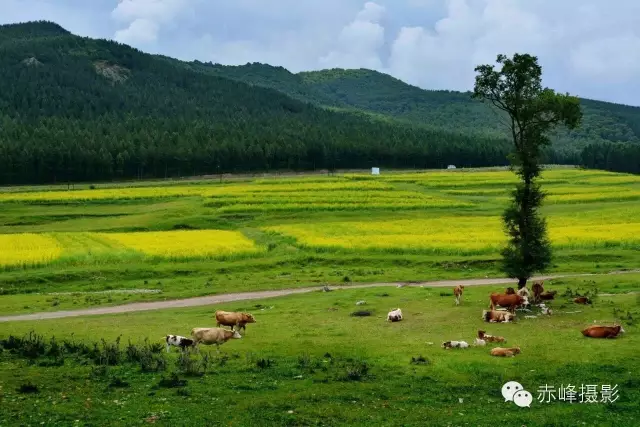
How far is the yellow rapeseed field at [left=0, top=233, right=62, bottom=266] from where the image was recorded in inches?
1785

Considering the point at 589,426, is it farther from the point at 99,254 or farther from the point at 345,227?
the point at 345,227

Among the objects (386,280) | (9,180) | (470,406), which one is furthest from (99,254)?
(9,180)

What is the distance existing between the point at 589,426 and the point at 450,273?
95.1 feet

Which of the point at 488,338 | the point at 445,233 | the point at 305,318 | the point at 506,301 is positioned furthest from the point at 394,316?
the point at 445,233

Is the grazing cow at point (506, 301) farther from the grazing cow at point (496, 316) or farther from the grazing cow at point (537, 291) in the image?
the grazing cow at point (537, 291)

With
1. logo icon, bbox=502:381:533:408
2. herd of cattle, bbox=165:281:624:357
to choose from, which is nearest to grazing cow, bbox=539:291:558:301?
herd of cattle, bbox=165:281:624:357

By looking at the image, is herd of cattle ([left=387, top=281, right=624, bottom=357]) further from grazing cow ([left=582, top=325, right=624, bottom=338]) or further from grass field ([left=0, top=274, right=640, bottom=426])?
grass field ([left=0, top=274, right=640, bottom=426])

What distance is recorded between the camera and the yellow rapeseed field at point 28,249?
45.3 meters

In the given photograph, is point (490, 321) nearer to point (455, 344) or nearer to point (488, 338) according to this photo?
point (488, 338)

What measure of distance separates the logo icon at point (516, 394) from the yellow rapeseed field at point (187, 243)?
34.7 meters

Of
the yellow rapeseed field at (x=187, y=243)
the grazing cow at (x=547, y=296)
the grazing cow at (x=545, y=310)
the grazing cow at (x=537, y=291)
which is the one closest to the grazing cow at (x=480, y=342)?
the grazing cow at (x=545, y=310)

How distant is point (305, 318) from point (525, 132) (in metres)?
13.4

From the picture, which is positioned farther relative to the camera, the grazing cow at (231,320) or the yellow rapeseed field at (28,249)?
the yellow rapeseed field at (28,249)

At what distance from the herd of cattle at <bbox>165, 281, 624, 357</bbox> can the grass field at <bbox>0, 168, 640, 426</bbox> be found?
1.64ft
